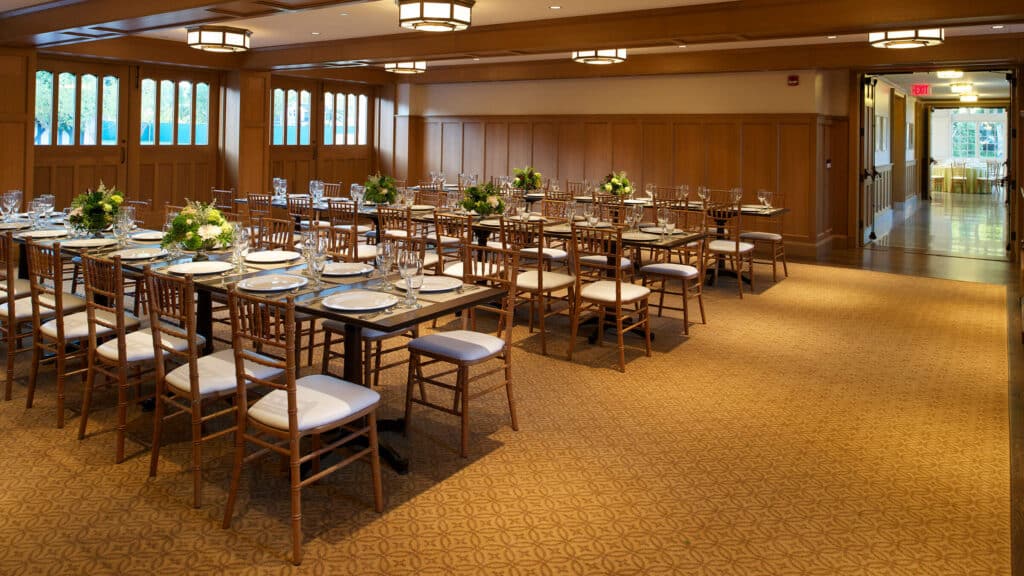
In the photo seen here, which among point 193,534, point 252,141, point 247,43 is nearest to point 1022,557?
point 193,534

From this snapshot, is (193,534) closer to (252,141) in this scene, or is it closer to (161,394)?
(161,394)

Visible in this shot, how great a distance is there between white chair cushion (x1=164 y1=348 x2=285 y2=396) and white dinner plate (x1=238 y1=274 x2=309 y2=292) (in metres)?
0.35

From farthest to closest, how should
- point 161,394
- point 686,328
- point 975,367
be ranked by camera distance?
point 686,328 < point 975,367 < point 161,394

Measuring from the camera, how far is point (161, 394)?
3629 millimetres

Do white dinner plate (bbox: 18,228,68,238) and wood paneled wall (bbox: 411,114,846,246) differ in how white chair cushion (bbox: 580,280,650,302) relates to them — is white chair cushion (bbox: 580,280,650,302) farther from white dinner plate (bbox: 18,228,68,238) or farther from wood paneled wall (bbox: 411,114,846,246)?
wood paneled wall (bbox: 411,114,846,246)

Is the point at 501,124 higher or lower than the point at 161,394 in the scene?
higher

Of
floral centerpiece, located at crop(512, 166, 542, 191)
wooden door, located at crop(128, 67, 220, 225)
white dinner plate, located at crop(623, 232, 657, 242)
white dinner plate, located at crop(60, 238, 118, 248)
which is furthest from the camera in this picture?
wooden door, located at crop(128, 67, 220, 225)

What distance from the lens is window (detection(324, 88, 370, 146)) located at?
14.7m

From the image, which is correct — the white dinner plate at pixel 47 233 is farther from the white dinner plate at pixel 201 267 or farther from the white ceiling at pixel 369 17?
the white ceiling at pixel 369 17

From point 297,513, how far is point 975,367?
4.83 metres

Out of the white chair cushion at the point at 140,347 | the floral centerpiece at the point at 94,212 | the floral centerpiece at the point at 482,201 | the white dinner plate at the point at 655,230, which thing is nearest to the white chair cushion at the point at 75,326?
the white chair cushion at the point at 140,347

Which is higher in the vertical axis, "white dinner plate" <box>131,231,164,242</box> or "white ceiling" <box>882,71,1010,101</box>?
"white ceiling" <box>882,71,1010,101</box>

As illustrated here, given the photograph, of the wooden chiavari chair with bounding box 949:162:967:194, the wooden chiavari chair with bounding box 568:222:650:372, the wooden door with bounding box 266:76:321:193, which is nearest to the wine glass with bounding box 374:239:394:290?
the wooden chiavari chair with bounding box 568:222:650:372

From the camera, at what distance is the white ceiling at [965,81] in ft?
50.6
